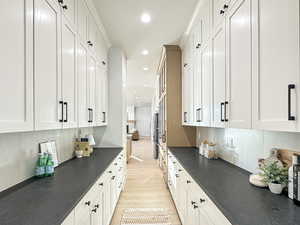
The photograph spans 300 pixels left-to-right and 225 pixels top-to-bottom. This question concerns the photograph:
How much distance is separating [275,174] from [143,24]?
2646 mm

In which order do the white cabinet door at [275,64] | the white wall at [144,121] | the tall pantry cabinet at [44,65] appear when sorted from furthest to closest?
the white wall at [144,121]
the tall pantry cabinet at [44,65]
the white cabinet door at [275,64]

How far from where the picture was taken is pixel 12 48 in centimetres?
108

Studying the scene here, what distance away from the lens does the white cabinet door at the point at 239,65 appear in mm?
1369

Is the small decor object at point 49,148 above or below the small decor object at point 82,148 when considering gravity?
above

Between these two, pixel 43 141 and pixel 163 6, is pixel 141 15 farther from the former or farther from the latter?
pixel 43 141

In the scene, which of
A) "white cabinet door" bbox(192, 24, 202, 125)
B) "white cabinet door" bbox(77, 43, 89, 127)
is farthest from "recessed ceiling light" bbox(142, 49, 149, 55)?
"white cabinet door" bbox(77, 43, 89, 127)

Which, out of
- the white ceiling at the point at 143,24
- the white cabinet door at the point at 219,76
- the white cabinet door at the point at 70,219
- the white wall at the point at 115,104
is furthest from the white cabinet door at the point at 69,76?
the white wall at the point at 115,104

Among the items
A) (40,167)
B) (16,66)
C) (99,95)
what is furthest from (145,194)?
(16,66)

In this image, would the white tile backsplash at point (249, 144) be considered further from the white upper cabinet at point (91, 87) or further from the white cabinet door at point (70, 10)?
the white cabinet door at point (70, 10)

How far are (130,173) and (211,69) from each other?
4.07 m

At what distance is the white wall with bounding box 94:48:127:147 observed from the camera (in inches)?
159

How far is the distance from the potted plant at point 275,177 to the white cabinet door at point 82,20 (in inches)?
84.7

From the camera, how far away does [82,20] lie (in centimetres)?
234

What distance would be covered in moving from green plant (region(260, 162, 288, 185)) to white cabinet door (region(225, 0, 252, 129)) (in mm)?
324
